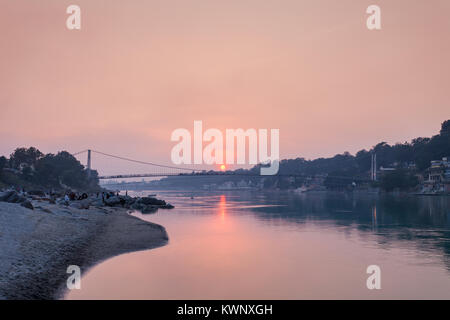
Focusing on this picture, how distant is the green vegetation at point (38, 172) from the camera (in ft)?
314

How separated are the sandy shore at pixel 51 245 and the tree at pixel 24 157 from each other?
88458 millimetres

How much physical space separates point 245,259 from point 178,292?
8.95m

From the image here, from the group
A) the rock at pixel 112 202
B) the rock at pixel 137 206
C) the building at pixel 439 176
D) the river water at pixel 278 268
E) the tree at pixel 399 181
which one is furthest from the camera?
the tree at pixel 399 181

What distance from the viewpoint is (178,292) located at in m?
17.7

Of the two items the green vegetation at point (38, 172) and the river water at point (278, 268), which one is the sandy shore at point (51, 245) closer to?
the river water at point (278, 268)

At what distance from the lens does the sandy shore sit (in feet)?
51.1

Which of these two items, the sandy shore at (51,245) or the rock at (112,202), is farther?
the rock at (112,202)

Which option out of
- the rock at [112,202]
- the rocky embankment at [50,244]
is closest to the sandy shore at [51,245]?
the rocky embankment at [50,244]

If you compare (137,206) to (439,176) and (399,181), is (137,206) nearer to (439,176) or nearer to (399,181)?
(399,181)

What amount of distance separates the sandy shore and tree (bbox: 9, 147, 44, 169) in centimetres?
8846

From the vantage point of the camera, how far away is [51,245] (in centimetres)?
2230

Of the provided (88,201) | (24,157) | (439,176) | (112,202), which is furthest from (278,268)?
(439,176)

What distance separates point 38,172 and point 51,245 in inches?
3641
